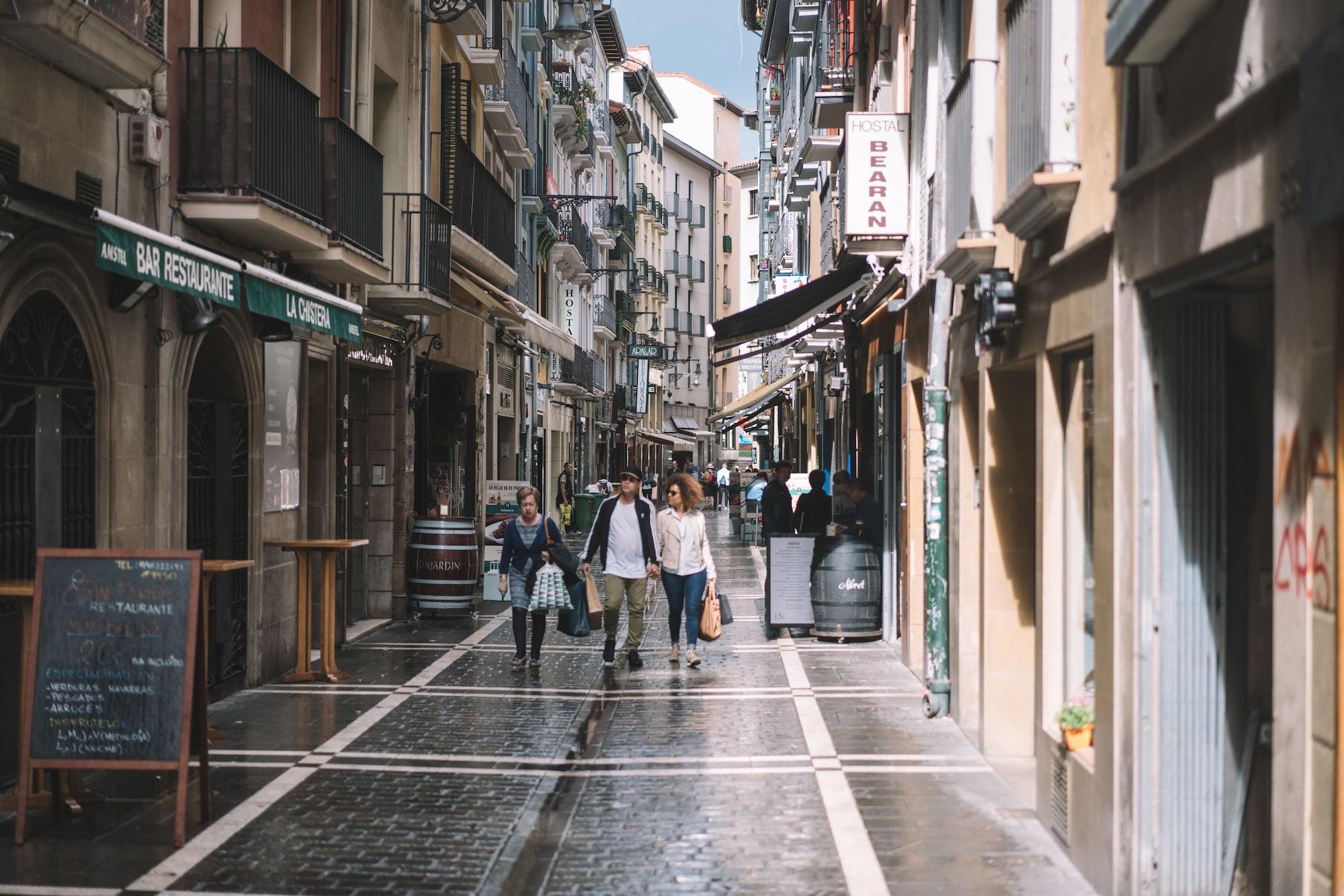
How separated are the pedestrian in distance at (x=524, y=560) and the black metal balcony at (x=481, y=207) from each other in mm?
7032

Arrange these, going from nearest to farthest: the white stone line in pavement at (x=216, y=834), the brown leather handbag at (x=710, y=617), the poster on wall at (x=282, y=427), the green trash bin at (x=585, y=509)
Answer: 1. the white stone line in pavement at (x=216, y=834)
2. the poster on wall at (x=282, y=427)
3. the brown leather handbag at (x=710, y=617)
4. the green trash bin at (x=585, y=509)

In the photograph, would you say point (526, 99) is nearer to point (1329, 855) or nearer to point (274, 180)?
point (274, 180)

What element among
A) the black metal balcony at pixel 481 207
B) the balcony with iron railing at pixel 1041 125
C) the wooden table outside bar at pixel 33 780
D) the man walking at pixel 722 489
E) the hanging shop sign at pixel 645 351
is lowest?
the wooden table outside bar at pixel 33 780

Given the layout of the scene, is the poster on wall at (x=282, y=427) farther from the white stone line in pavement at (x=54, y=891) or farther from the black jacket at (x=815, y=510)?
the black jacket at (x=815, y=510)

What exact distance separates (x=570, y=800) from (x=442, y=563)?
9.18 m

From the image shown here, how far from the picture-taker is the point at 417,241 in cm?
1738

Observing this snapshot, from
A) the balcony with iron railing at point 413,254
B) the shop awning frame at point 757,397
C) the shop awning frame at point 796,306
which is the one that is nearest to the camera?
the shop awning frame at point 796,306

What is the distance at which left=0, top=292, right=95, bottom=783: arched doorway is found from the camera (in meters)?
8.65

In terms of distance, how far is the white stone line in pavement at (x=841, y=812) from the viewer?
23.0ft

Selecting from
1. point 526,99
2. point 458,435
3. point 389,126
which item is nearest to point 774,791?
point 389,126

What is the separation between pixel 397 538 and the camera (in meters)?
18.8

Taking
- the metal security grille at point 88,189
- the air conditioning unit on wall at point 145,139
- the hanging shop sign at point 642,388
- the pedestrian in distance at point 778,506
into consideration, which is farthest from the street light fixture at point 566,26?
the hanging shop sign at point 642,388

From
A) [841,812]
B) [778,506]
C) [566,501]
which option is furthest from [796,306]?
[566,501]

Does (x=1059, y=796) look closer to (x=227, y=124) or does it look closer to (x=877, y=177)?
(x=227, y=124)
